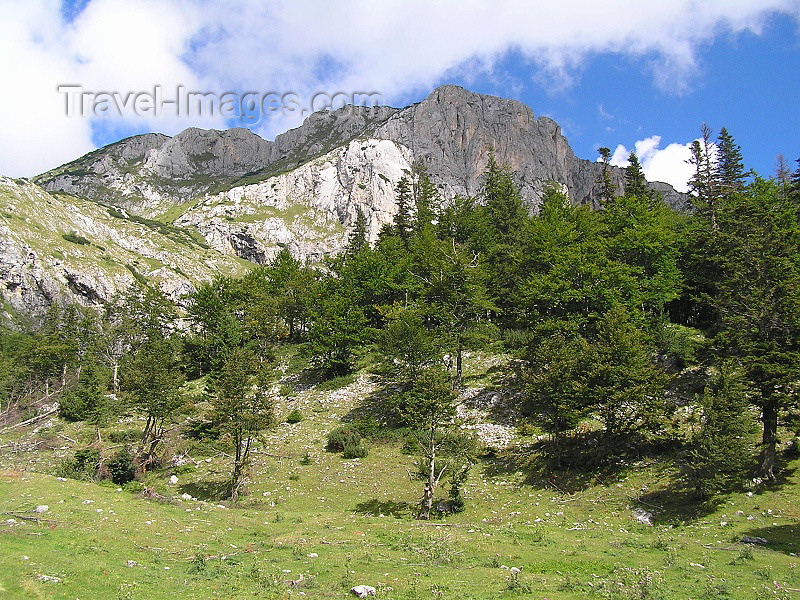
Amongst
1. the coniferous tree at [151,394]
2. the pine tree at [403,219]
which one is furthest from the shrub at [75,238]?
the coniferous tree at [151,394]

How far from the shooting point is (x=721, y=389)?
2320cm

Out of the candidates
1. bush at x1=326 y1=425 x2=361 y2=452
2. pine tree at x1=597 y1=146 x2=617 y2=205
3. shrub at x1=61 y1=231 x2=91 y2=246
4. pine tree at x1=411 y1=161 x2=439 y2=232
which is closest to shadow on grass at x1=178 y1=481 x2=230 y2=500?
bush at x1=326 y1=425 x2=361 y2=452

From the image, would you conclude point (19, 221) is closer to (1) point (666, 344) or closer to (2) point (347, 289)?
(2) point (347, 289)

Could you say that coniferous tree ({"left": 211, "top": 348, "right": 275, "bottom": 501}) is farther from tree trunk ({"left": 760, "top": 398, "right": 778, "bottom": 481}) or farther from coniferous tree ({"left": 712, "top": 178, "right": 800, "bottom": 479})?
coniferous tree ({"left": 712, "top": 178, "right": 800, "bottom": 479})

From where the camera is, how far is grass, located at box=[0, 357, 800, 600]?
12.4 meters

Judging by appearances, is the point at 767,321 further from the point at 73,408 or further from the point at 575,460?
the point at 73,408

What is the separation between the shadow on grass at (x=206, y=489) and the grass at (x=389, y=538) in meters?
0.20

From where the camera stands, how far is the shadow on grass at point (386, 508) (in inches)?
997

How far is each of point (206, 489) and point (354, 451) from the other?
1049 cm

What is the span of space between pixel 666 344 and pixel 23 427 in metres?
65.4

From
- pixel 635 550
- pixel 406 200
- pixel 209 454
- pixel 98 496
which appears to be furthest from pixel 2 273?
pixel 635 550

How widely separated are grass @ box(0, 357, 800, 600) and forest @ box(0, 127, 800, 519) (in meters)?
1.95

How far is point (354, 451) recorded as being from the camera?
35.5 meters

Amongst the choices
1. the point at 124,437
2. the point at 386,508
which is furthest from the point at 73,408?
the point at 386,508
